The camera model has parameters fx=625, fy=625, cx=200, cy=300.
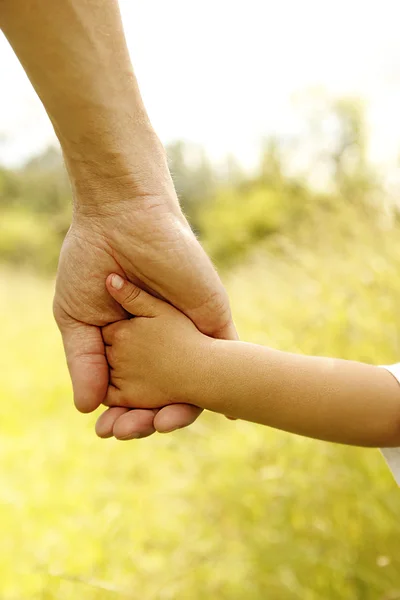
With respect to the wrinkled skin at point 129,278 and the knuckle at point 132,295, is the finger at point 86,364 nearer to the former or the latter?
the wrinkled skin at point 129,278

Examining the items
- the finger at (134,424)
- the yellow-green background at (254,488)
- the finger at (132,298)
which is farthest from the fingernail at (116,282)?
the yellow-green background at (254,488)

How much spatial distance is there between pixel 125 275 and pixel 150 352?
5.9 inches

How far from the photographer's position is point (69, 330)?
3.83 ft

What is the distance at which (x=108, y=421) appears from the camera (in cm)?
113

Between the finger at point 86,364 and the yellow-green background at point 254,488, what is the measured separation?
1.03 ft

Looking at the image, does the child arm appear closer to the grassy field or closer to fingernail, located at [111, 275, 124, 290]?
fingernail, located at [111, 275, 124, 290]

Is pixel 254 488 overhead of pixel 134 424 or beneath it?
beneath

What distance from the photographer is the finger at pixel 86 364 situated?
112cm

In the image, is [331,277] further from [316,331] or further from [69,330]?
[69,330]

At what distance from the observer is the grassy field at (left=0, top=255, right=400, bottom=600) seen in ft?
5.20

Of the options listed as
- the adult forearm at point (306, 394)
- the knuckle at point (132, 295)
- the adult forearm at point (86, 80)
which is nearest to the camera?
the adult forearm at point (86, 80)

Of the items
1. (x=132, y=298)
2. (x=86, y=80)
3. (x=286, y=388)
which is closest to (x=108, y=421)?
(x=132, y=298)

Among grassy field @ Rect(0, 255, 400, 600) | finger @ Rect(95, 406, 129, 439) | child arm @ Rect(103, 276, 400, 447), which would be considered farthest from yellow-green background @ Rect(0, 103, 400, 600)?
child arm @ Rect(103, 276, 400, 447)

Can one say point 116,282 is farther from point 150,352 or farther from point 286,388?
point 286,388
